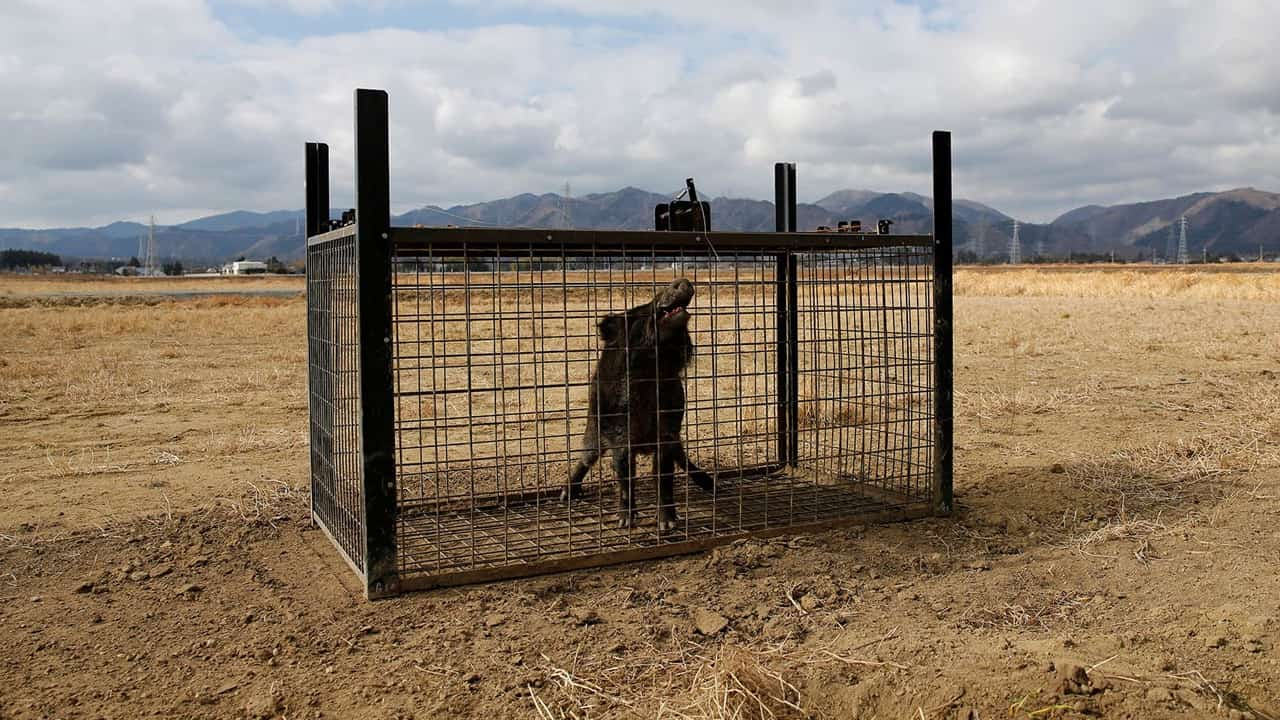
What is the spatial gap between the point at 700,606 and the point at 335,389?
218 centimetres

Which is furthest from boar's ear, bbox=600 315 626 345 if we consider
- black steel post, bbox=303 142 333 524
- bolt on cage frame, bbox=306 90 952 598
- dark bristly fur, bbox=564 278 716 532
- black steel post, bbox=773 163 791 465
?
black steel post, bbox=303 142 333 524

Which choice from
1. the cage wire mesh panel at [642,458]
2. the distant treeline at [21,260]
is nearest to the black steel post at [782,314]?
the cage wire mesh panel at [642,458]

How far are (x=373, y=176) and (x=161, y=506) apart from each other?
311 centimetres

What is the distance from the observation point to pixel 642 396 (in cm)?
562

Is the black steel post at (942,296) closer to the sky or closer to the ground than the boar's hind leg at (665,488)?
closer to the sky

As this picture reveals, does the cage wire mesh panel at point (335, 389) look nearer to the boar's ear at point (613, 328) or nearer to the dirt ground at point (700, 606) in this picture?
the dirt ground at point (700, 606)

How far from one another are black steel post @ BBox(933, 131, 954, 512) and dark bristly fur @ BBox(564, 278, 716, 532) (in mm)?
1472

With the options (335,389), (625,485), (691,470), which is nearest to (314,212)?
(335,389)

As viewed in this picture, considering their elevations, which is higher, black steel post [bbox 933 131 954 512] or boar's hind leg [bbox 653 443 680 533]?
black steel post [bbox 933 131 954 512]

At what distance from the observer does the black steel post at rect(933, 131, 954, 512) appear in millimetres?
5656

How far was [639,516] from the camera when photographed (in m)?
5.91

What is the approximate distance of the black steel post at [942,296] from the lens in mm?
5656

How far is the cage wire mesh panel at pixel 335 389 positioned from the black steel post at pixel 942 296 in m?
3.29

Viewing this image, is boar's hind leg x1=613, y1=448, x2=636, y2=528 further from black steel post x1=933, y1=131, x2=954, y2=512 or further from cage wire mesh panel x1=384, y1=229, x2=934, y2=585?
black steel post x1=933, y1=131, x2=954, y2=512
